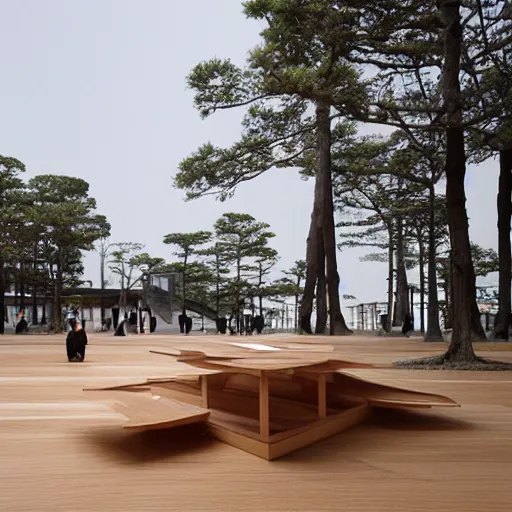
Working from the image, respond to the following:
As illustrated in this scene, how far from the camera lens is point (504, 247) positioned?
7551mm

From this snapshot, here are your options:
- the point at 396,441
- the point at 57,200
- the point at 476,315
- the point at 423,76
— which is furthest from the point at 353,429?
the point at 57,200

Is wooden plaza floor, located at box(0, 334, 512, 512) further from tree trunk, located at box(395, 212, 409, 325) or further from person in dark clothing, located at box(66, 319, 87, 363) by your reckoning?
tree trunk, located at box(395, 212, 409, 325)

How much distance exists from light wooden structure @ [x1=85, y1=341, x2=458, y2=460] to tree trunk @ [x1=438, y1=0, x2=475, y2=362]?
222 centimetres

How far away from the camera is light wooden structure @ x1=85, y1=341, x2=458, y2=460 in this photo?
1044mm

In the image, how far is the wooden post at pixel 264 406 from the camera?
1009mm

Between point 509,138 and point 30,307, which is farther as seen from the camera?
point 30,307

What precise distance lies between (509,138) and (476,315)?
2.77 m

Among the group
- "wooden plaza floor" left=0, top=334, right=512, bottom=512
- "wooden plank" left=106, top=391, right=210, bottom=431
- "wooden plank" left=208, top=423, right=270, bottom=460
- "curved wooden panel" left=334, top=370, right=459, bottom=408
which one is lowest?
"wooden plaza floor" left=0, top=334, right=512, bottom=512

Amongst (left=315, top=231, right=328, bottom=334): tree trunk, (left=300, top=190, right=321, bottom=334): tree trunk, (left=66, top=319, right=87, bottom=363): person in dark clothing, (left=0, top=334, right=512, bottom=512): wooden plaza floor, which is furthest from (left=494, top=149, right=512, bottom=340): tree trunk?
(left=0, top=334, right=512, bottom=512): wooden plaza floor

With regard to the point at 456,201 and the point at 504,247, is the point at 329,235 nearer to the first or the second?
the point at 504,247

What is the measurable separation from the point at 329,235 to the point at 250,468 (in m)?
9.35

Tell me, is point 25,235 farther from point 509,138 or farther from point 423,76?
point 509,138

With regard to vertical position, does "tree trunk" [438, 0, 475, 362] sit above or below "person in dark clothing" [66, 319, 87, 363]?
above

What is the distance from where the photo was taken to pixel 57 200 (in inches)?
612
